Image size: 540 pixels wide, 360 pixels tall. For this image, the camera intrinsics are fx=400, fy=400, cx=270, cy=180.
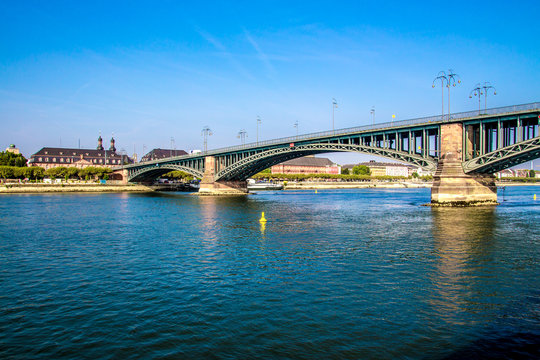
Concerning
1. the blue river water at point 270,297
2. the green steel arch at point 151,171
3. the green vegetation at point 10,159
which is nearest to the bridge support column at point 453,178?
the blue river water at point 270,297

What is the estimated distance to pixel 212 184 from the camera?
10012 centimetres

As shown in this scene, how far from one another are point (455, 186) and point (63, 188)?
332ft

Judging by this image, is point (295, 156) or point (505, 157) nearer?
point (505, 157)

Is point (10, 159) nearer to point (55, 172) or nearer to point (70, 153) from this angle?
point (55, 172)

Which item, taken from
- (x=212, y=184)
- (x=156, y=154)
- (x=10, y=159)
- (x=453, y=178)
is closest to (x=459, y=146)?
(x=453, y=178)

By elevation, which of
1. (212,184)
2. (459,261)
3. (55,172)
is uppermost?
(55,172)

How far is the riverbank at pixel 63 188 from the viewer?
343ft

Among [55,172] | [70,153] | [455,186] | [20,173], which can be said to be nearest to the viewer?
[455,186]

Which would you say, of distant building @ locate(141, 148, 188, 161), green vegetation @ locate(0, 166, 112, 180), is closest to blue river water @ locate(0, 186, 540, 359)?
green vegetation @ locate(0, 166, 112, 180)

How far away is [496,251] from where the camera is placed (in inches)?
985

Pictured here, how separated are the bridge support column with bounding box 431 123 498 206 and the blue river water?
Answer: 26.1 meters

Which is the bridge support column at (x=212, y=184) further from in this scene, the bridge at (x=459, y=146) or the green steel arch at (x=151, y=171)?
the bridge at (x=459, y=146)

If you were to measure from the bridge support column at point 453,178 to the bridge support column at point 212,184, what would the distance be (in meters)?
55.7

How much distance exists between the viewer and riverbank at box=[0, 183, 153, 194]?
10469cm
